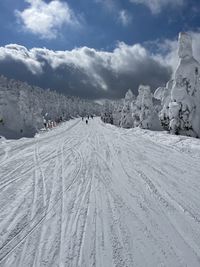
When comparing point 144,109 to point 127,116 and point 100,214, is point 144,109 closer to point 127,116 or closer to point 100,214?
point 127,116

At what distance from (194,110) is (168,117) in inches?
115

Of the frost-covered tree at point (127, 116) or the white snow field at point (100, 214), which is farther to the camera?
the frost-covered tree at point (127, 116)

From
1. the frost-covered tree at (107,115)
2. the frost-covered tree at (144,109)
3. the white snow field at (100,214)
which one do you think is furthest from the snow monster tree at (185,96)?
the frost-covered tree at (107,115)

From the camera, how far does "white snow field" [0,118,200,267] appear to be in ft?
14.0

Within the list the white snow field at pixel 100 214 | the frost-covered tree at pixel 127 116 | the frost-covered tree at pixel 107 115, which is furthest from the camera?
the frost-covered tree at pixel 107 115

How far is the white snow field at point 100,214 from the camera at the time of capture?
168 inches

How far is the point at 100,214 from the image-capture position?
19.0 ft

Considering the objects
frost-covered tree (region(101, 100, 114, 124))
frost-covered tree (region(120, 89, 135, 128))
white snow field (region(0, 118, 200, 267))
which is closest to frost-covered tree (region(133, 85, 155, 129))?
frost-covered tree (region(120, 89, 135, 128))

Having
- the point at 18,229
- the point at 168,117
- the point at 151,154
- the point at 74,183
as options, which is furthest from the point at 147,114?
the point at 18,229

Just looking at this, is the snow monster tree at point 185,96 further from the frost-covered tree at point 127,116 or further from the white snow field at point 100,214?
the frost-covered tree at point 127,116

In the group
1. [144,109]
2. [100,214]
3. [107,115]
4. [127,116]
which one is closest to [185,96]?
[144,109]

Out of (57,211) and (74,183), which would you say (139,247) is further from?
(74,183)

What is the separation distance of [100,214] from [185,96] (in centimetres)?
2249

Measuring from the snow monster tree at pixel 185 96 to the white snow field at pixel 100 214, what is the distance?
15543 mm
